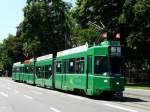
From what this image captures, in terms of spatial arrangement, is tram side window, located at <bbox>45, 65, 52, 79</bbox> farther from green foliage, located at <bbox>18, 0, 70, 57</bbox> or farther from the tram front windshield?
green foliage, located at <bbox>18, 0, 70, 57</bbox>

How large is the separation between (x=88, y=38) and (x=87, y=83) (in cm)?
3981

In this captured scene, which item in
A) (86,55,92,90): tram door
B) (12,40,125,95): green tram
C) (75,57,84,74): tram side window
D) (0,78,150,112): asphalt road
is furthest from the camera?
(75,57,84,74): tram side window

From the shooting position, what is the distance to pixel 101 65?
28.1 metres

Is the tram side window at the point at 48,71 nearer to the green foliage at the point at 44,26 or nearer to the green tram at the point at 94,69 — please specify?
the green tram at the point at 94,69

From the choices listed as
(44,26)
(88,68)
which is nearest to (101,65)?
(88,68)

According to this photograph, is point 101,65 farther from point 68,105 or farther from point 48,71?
point 48,71

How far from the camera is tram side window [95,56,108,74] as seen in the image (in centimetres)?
2795

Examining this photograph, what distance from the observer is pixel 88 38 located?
68.9 meters

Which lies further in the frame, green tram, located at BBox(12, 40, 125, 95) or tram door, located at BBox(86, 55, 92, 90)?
tram door, located at BBox(86, 55, 92, 90)

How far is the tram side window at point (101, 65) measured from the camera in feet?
91.7

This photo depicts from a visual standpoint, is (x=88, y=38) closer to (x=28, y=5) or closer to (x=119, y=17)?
(x=119, y=17)

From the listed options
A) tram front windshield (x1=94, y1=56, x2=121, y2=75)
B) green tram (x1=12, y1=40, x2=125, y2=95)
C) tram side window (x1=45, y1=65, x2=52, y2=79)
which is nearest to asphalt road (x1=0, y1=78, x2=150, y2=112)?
green tram (x1=12, y1=40, x2=125, y2=95)

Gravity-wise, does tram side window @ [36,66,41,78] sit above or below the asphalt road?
above

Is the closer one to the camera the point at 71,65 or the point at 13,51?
the point at 71,65
